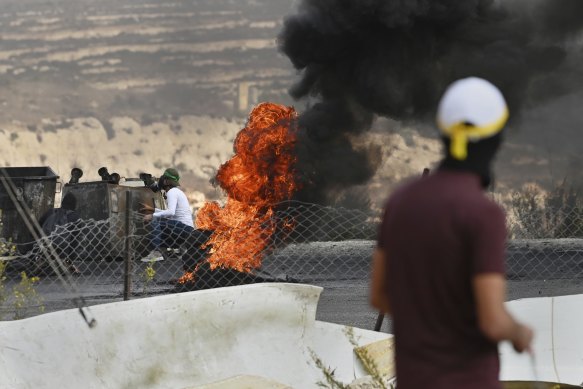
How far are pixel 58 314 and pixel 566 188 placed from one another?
1100 inches

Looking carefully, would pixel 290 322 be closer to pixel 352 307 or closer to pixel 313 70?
pixel 352 307

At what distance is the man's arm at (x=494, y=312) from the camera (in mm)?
2666

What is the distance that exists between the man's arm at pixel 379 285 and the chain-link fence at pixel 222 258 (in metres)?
3.98

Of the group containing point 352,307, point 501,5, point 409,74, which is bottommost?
point 352,307

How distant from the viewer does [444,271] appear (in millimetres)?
2742

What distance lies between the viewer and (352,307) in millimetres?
12547

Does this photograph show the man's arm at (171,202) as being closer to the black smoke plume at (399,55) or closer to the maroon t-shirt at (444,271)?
the maroon t-shirt at (444,271)

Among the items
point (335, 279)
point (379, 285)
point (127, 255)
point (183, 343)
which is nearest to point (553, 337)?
point (183, 343)

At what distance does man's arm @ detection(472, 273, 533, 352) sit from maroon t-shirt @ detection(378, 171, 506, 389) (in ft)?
0.09

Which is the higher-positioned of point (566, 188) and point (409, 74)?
point (409, 74)

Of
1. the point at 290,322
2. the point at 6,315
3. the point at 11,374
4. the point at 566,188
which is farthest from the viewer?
the point at 566,188

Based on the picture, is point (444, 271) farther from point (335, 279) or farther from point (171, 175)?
point (335, 279)

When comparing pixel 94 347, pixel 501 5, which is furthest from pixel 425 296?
pixel 501 5

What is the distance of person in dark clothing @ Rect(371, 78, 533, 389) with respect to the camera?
2680 mm
